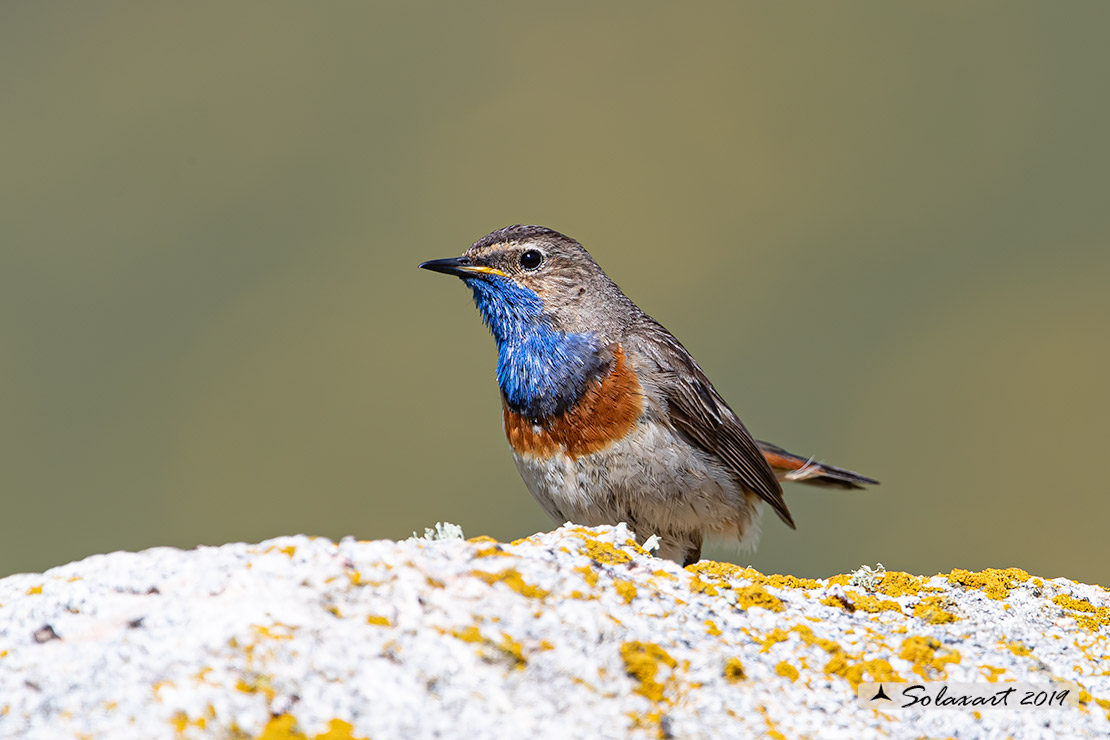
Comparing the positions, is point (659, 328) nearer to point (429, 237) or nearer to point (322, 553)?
point (322, 553)

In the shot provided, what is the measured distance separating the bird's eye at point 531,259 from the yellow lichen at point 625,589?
12.1ft

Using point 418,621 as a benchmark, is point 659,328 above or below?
above

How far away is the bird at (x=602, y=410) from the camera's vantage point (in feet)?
19.7

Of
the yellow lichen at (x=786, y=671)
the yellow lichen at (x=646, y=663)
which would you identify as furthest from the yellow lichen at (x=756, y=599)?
the yellow lichen at (x=646, y=663)

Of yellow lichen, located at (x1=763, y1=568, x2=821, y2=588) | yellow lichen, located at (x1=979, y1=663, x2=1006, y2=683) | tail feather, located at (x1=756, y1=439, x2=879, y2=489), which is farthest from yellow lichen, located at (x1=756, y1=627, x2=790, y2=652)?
tail feather, located at (x1=756, y1=439, x2=879, y2=489)

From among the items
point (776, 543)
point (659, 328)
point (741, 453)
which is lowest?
point (776, 543)

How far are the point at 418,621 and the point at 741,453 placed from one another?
4295 millimetres

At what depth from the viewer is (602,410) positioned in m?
6.08

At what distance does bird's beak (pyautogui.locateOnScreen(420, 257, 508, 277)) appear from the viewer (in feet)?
22.4

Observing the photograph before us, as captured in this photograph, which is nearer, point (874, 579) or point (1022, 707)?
point (1022, 707)

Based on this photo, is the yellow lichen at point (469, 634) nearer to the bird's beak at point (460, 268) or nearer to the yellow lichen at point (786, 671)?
the yellow lichen at point (786, 671)

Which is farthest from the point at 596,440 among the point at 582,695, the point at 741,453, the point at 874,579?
the point at 582,695

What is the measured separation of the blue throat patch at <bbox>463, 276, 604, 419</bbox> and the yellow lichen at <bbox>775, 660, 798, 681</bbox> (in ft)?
9.78

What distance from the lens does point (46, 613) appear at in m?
3.07
